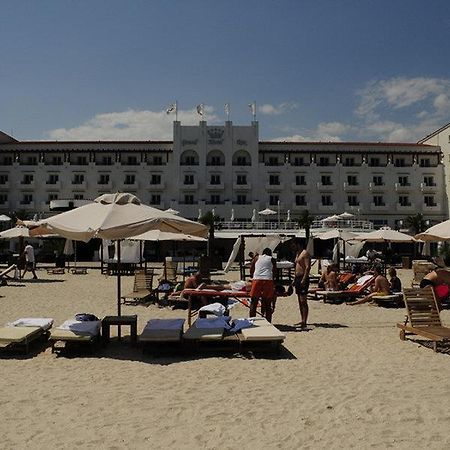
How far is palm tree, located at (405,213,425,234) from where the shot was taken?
53.2 m

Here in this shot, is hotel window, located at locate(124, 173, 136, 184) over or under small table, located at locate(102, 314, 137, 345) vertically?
over

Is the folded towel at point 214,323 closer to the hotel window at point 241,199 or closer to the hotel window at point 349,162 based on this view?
the hotel window at point 241,199

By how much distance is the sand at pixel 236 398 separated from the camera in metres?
5.03

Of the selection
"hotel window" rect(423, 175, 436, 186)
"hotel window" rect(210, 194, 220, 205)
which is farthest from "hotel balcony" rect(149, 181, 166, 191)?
"hotel window" rect(423, 175, 436, 186)

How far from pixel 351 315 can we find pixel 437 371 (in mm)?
5838

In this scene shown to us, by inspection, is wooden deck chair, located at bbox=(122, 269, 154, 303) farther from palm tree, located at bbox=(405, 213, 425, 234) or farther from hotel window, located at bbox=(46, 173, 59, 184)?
hotel window, located at bbox=(46, 173, 59, 184)

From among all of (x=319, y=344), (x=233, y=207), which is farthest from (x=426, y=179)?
(x=319, y=344)

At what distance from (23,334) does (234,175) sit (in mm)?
50534

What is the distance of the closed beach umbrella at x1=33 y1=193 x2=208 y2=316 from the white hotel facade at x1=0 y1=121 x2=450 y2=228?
1888 inches

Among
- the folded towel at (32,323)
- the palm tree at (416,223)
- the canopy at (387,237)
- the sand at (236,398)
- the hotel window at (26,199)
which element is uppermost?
the hotel window at (26,199)

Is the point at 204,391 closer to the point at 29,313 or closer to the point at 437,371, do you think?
the point at 437,371

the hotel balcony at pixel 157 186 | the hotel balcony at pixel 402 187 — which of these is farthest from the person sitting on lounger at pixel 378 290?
the hotel balcony at pixel 402 187

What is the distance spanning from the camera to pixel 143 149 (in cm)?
5828

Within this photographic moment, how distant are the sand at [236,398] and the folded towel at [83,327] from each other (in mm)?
449
